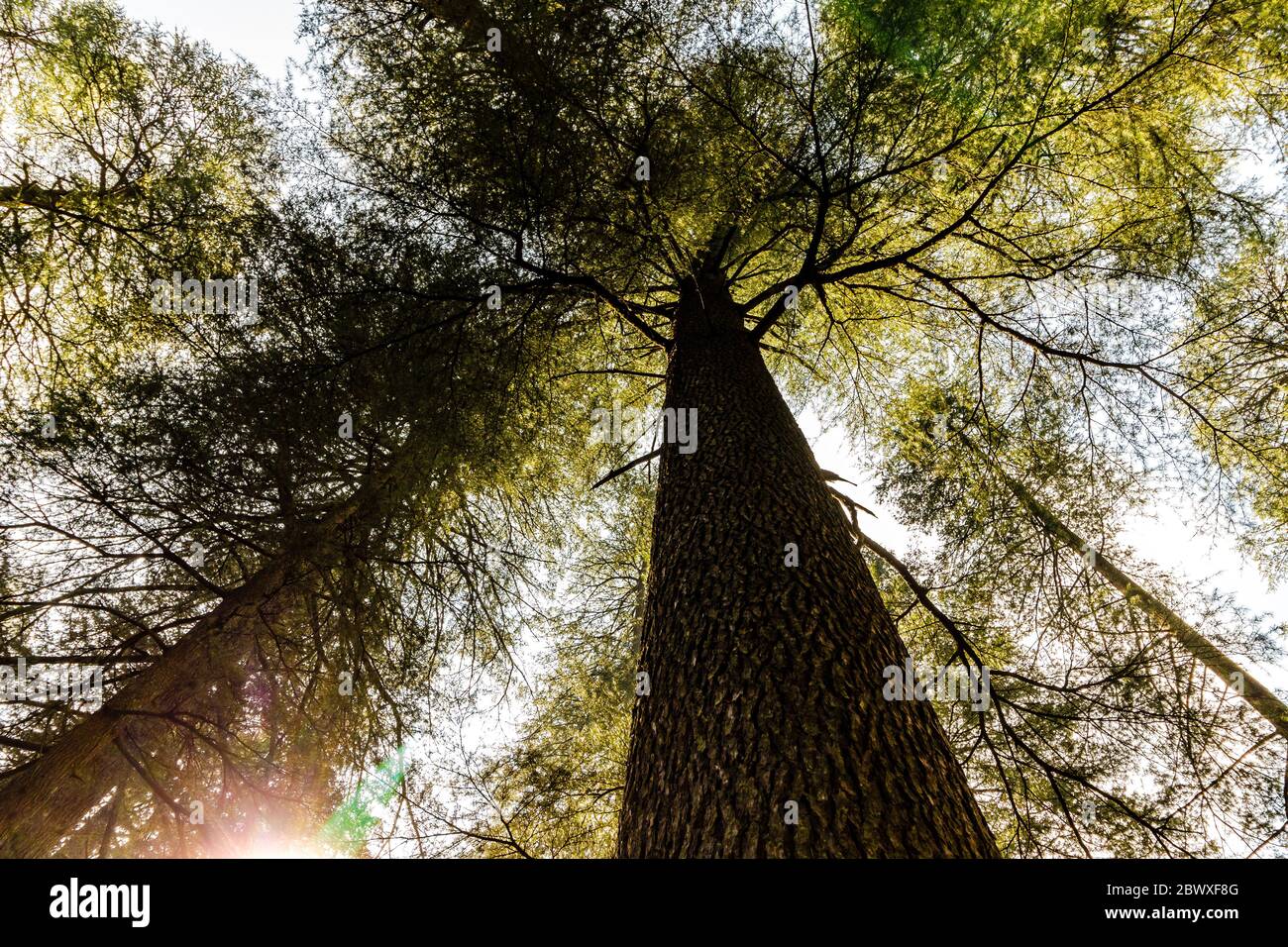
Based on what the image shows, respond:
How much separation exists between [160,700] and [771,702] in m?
4.16

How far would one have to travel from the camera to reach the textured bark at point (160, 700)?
2.89m

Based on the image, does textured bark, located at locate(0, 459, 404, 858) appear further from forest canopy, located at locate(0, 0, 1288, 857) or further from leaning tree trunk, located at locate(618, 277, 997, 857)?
leaning tree trunk, located at locate(618, 277, 997, 857)

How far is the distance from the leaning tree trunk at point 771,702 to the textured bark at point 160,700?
2.82m

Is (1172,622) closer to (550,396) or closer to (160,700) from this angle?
(550,396)

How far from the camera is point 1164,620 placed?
3748mm

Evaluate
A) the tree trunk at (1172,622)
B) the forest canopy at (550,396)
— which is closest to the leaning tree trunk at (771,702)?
the forest canopy at (550,396)

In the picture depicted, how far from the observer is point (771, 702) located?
5.44 feet

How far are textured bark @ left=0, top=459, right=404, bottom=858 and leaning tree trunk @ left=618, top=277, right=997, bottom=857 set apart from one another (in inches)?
111

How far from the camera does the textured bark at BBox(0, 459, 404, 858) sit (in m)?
2.89

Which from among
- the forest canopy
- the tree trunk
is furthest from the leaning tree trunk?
the tree trunk

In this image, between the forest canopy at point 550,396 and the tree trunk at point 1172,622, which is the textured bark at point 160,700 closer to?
the forest canopy at point 550,396

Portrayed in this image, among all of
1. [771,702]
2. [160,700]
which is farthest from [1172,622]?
[160,700]
